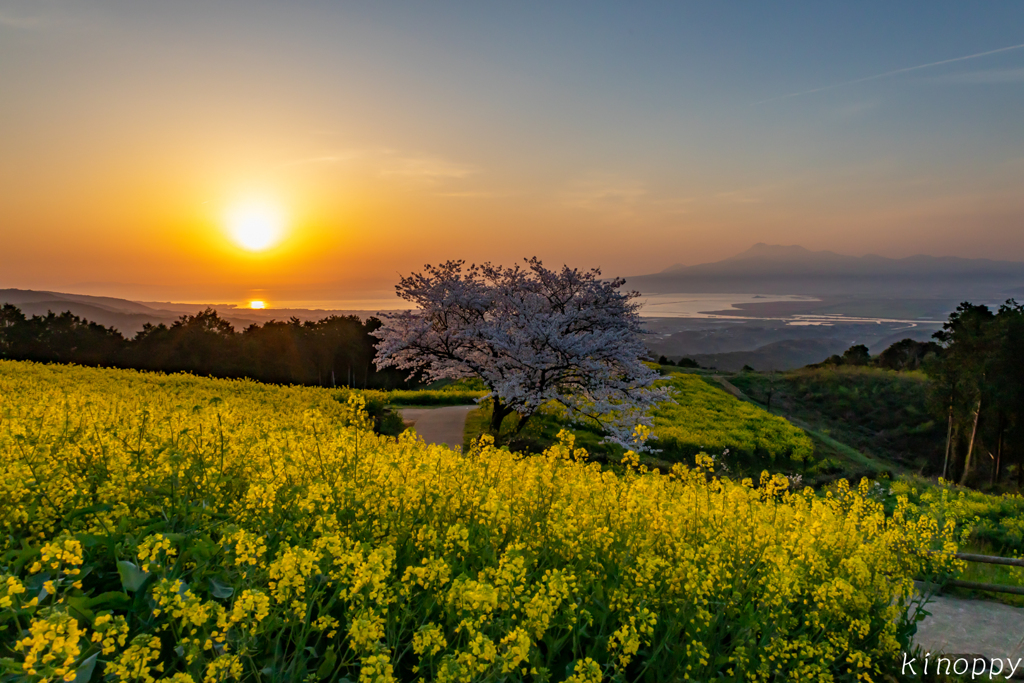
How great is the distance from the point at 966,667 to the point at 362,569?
6.15 m

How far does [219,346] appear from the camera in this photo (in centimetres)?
6162

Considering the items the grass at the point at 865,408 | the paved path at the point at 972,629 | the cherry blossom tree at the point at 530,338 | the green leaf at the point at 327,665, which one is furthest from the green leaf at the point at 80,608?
the grass at the point at 865,408

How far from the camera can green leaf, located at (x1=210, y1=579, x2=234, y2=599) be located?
3623 millimetres

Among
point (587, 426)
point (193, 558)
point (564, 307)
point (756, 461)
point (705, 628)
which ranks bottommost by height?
point (756, 461)

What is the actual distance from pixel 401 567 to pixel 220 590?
4.36 feet

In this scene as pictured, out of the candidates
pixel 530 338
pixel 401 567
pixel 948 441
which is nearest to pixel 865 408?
pixel 948 441

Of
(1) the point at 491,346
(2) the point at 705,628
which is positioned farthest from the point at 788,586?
(1) the point at 491,346

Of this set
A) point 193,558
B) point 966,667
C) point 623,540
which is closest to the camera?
point 193,558

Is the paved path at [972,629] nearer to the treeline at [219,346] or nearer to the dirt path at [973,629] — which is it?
the dirt path at [973,629]

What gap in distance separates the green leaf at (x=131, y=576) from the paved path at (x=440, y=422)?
538 inches

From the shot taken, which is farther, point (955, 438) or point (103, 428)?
point (955, 438)

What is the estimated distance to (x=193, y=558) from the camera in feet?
12.9

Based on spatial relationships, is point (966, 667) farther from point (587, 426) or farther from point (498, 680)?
point (587, 426)

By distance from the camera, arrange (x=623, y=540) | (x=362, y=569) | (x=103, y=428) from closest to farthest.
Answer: (x=362, y=569) < (x=623, y=540) < (x=103, y=428)
